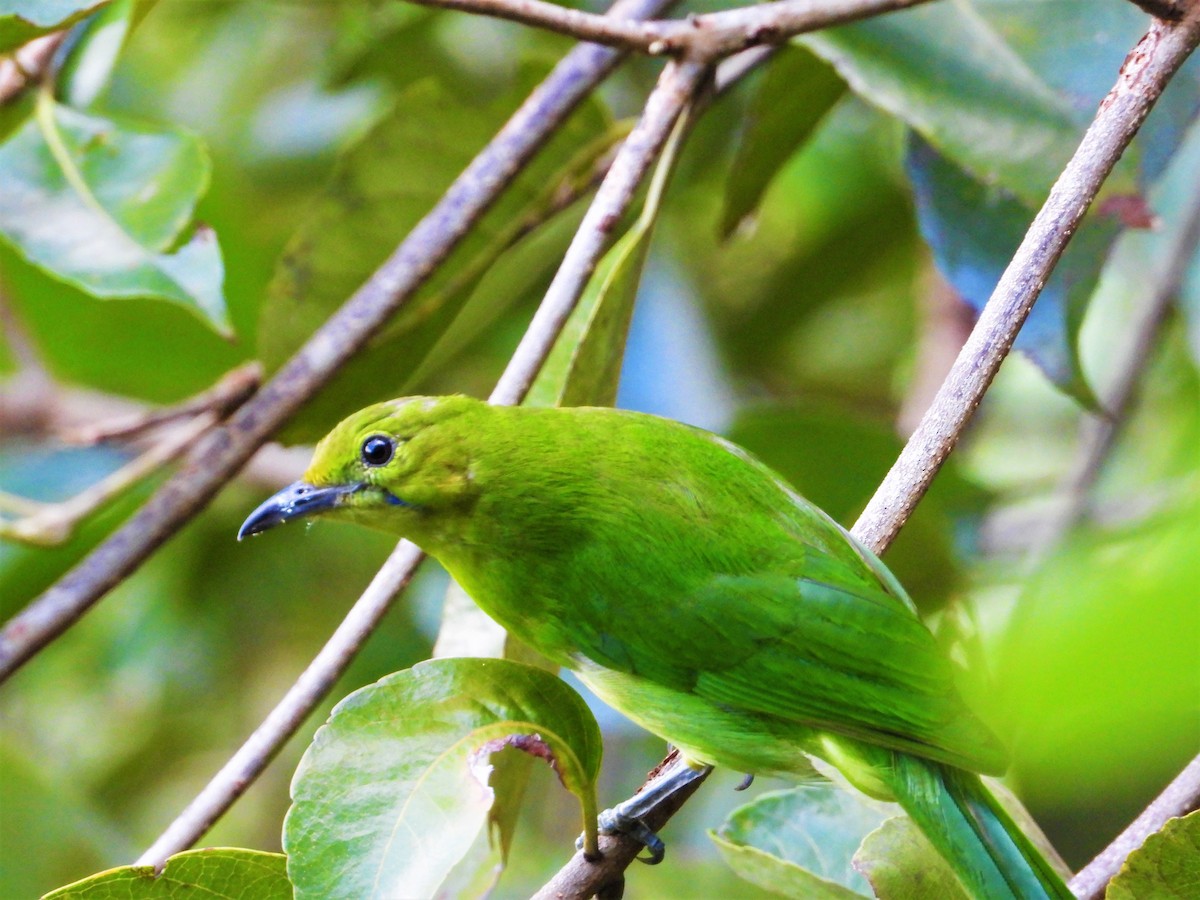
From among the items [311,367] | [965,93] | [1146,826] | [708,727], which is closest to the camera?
[1146,826]

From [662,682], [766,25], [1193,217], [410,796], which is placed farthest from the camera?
[1193,217]

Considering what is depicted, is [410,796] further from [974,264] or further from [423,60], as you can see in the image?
[423,60]

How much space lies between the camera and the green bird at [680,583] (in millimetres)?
1963

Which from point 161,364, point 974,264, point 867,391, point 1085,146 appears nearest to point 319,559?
point 161,364

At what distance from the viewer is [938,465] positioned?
180 cm

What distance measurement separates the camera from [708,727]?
2029mm

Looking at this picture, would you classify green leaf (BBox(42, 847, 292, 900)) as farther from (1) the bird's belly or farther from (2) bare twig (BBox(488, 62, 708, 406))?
(2) bare twig (BBox(488, 62, 708, 406))

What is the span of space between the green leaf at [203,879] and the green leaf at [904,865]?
76cm

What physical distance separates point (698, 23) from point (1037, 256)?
3.08ft

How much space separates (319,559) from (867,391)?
1939 millimetres

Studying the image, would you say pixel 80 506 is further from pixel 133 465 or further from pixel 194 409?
pixel 194 409

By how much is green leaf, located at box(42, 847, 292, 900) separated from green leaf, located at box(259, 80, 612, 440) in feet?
4.65

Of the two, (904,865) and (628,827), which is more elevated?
(904,865)

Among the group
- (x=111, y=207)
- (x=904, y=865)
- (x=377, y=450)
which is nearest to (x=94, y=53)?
(x=111, y=207)
